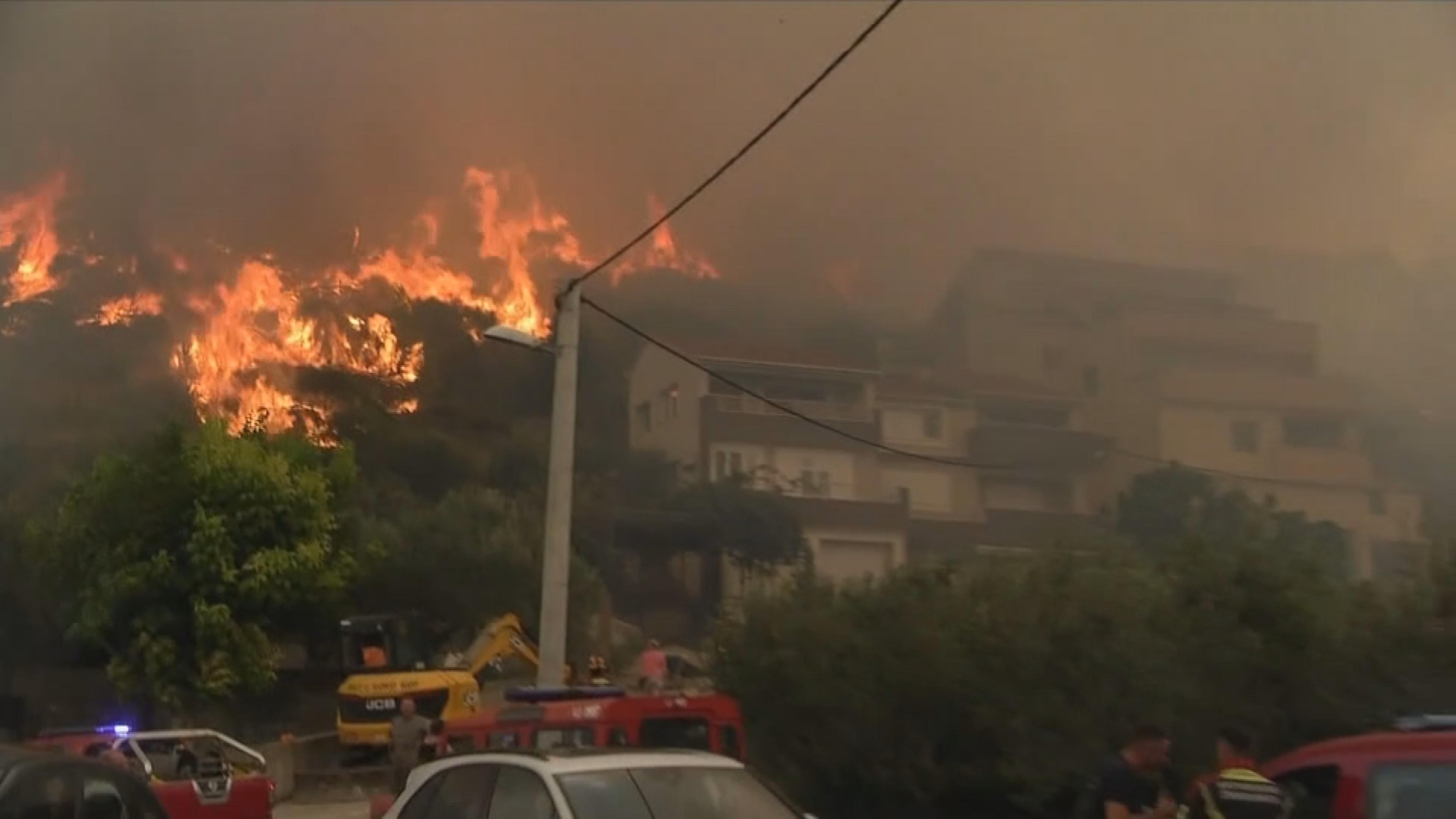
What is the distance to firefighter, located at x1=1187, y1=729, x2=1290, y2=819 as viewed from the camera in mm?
4785

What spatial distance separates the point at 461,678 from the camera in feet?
64.7

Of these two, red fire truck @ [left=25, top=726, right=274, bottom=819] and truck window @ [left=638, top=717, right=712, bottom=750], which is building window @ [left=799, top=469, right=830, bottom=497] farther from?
truck window @ [left=638, top=717, right=712, bottom=750]

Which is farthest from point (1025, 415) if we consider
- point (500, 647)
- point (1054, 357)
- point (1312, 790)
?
point (1312, 790)

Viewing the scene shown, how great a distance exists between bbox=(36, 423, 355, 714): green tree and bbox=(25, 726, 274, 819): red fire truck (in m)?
8.79

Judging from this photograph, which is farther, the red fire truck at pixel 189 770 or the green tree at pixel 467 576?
the green tree at pixel 467 576

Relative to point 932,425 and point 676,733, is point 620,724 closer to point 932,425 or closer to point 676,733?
point 676,733

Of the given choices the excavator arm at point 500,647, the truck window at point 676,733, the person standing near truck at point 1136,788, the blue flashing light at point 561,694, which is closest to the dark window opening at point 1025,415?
the excavator arm at point 500,647

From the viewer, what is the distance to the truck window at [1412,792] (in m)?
4.22

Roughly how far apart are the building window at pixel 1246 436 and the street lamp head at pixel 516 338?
24.5 m

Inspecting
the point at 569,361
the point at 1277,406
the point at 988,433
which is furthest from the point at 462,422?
the point at 569,361

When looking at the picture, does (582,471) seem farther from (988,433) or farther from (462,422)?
(988,433)

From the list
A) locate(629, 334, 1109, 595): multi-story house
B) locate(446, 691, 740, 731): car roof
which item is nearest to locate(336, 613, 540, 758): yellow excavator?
locate(446, 691, 740, 731): car roof

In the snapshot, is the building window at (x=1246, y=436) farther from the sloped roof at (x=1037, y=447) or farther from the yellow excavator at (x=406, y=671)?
the yellow excavator at (x=406, y=671)

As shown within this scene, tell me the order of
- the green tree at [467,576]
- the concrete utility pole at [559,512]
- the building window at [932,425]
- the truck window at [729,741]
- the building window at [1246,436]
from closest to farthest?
the truck window at [729,741] → the concrete utility pole at [559,512] → the green tree at [467,576] → the building window at [1246,436] → the building window at [932,425]
